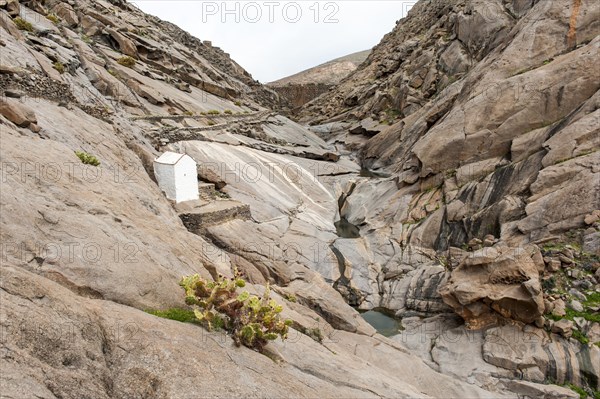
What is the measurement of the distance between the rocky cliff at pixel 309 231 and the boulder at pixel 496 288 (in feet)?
0.32

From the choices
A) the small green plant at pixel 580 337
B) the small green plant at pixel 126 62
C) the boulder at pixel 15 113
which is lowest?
the small green plant at pixel 580 337

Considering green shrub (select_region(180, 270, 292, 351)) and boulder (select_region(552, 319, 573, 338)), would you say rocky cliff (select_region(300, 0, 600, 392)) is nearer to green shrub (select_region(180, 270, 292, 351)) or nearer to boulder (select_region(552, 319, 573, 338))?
boulder (select_region(552, 319, 573, 338))

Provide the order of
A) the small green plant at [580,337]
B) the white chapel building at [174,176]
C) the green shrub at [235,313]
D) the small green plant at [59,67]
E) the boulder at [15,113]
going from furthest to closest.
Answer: the small green plant at [59,67], the white chapel building at [174,176], the small green plant at [580,337], the boulder at [15,113], the green shrub at [235,313]

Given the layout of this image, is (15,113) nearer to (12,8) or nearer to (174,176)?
(174,176)

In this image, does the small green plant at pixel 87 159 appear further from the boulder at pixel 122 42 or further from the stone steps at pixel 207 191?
the boulder at pixel 122 42

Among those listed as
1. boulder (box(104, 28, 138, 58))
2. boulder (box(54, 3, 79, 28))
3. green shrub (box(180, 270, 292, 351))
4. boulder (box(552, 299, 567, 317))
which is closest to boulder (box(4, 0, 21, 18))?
boulder (box(54, 3, 79, 28))

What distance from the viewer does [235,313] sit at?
360 inches

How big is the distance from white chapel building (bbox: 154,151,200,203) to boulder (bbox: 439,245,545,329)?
14638 millimetres

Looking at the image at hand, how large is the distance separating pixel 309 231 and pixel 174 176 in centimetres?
1212

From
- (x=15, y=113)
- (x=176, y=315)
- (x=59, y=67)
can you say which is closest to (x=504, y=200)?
(x=176, y=315)

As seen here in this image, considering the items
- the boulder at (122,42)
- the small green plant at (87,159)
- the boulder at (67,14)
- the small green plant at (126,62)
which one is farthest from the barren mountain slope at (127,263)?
the boulder at (122,42)

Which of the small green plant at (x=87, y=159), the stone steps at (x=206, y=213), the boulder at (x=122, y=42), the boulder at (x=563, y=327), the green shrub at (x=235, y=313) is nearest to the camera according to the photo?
the green shrub at (x=235, y=313)

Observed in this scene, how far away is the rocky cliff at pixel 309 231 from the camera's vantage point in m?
7.62

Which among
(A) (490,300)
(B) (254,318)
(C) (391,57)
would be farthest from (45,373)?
(C) (391,57)
